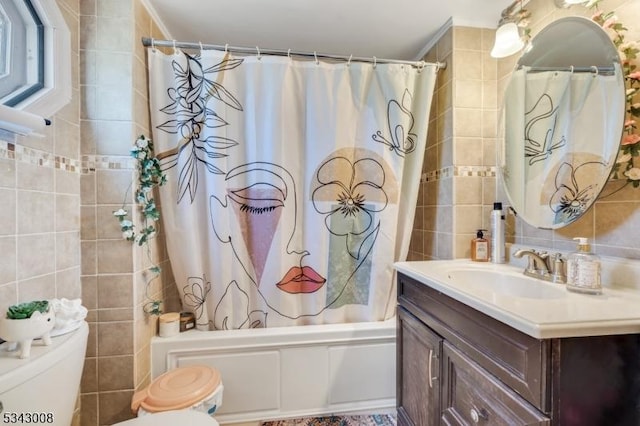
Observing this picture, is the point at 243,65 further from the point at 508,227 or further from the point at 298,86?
the point at 508,227

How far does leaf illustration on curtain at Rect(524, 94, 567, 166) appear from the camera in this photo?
1.20m

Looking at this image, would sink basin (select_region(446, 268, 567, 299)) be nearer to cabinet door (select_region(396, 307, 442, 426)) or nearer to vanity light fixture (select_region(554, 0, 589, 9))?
cabinet door (select_region(396, 307, 442, 426))

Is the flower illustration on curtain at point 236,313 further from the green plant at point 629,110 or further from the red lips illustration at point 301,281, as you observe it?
the green plant at point 629,110

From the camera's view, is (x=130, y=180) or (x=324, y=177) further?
(x=324, y=177)

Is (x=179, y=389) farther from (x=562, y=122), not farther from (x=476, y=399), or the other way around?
(x=562, y=122)

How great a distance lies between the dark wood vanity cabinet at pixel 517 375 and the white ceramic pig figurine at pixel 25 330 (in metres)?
1.26

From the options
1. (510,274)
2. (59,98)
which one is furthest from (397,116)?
(59,98)

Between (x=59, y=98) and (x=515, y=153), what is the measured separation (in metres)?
2.06

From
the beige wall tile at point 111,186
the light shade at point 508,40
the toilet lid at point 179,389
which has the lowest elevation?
the toilet lid at point 179,389

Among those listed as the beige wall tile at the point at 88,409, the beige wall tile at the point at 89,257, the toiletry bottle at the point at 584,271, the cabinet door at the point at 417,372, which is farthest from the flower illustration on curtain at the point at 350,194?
the beige wall tile at the point at 88,409

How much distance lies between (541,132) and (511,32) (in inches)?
18.9

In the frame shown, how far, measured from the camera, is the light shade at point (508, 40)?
1.29 meters

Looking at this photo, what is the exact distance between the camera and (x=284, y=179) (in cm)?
157

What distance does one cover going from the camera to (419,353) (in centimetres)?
119
